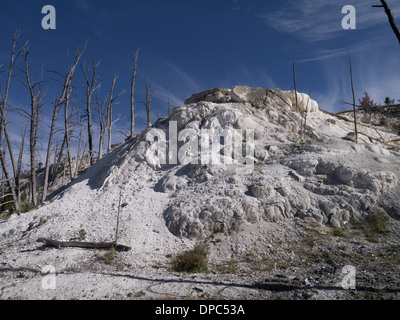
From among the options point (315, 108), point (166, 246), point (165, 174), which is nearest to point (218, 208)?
point (166, 246)

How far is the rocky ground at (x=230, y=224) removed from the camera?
280 inches

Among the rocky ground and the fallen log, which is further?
the fallen log

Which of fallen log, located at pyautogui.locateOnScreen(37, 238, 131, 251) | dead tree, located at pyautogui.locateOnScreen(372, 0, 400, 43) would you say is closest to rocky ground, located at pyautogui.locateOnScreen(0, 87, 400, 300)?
fallen log, located at pyautogui.locateOnScreen(37, 238, 131, 251)

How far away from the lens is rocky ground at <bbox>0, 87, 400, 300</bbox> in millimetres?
7105

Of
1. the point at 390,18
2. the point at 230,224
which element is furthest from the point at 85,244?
the point at 390,18

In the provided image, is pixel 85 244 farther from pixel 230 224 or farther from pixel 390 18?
pixel 390 18

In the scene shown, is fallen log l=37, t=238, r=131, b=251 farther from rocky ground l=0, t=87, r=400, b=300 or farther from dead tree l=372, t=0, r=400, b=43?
dead tree l=372, t=0, r=400, b=43

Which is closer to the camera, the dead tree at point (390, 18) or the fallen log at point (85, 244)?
the dead tree at point (390, 18)

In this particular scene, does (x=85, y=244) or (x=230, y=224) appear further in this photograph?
(x=230, y=224)

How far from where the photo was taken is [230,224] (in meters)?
10.1

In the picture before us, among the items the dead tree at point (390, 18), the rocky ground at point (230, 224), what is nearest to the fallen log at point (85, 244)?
the rocky ground at point (230, 224)

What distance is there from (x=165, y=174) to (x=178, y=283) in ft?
22.5

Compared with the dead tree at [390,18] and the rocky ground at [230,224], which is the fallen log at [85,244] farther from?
the dead tree at [390,18]
